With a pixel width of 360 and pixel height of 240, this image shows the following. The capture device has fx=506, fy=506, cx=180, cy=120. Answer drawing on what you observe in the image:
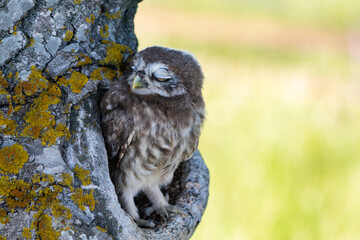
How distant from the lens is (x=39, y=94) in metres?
1.90

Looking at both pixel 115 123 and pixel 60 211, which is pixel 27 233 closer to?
pixel 60 211

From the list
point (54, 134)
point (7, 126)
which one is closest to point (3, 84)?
point (7, 126)

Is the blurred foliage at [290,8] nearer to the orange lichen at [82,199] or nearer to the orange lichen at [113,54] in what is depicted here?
the orange lichen at [113,54]

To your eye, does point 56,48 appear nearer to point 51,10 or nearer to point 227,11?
point 51,10

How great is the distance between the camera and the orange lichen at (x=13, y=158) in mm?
1800

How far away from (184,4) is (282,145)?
7.87 metres

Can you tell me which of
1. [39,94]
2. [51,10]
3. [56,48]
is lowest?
[39,94]

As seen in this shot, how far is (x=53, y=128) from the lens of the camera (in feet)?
6.26

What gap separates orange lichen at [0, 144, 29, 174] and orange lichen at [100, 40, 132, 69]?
542 millimetres

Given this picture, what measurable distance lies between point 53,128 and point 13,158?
186 mm

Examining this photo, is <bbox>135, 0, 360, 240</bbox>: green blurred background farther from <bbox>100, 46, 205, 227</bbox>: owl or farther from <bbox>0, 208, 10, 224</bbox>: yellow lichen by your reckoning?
<bbox>0, 208, 10, 224</bbox>: yellow lichen

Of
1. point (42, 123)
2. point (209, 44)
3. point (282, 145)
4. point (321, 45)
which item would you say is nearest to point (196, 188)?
point (42, 123)

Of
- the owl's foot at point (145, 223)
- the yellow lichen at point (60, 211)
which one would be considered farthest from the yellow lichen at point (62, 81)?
the owl's foot at point (145, 223)

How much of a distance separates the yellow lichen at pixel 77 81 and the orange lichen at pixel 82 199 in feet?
1.34
